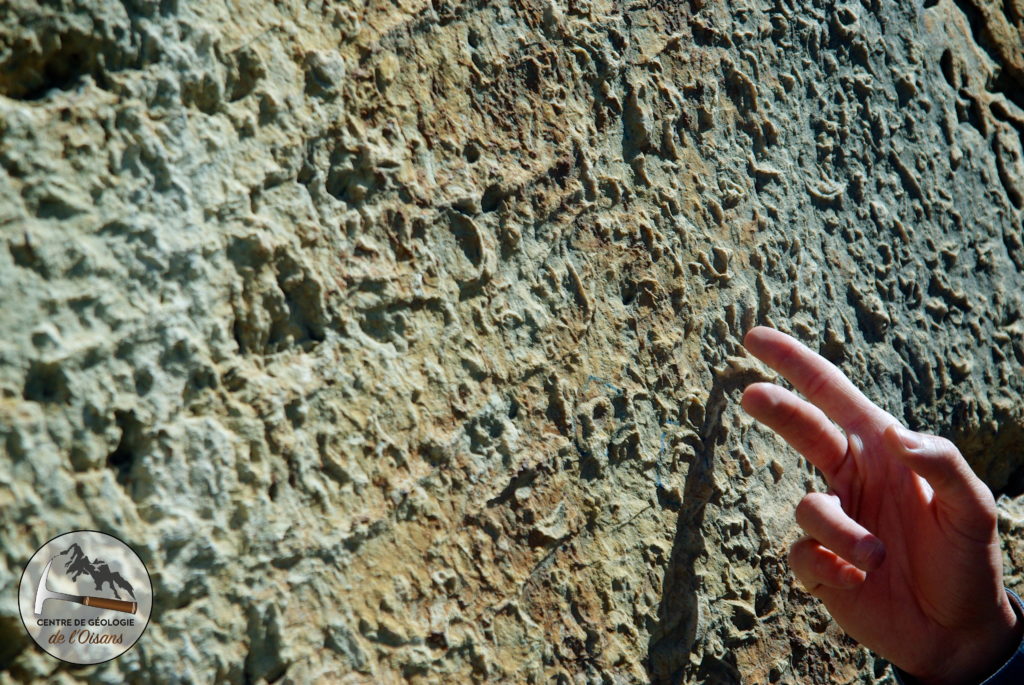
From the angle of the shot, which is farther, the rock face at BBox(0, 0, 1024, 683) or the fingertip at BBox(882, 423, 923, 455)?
the fingertip at BBox(882, 423, 923, 455)

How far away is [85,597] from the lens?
1.39ft

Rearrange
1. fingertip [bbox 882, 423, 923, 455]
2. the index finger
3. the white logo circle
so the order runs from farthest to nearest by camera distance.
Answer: the index finger, fingertip [bbox 882, 423, 923, 455], the white logo circle

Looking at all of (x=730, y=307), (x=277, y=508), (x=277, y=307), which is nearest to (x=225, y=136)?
(x=277, y=307)

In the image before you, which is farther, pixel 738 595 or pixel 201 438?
pixel 738 595

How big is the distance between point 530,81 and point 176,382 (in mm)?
362

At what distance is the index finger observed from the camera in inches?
27.1

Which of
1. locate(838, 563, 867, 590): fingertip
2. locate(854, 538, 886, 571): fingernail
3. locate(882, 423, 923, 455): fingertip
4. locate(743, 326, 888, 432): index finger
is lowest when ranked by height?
locate(838, 563, 867, 590): fingertip

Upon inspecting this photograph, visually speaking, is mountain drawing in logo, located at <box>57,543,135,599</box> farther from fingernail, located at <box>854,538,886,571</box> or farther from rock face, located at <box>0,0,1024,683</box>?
fingernail, located at <box>854,538,886,571</box>

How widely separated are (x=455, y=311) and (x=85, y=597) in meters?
0.29

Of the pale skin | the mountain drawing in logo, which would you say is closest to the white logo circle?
the mountain drawing in logo

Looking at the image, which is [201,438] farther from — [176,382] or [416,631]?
[416,631]

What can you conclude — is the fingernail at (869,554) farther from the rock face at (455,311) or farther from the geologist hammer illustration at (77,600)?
the geologist hammer illustration at (77,600)

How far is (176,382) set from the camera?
451 millimetres

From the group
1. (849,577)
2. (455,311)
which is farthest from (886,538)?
(455,311)
